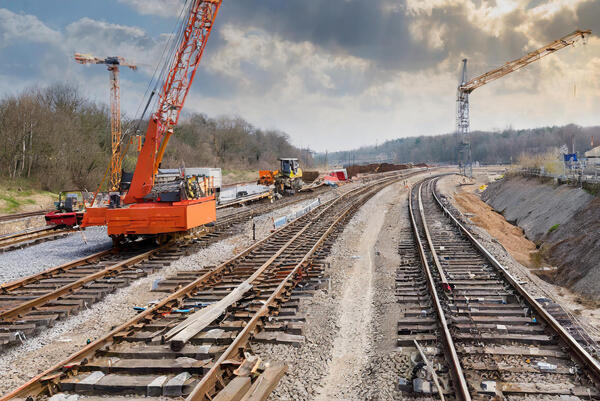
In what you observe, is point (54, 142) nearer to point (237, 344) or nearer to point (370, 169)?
point (237, 344)

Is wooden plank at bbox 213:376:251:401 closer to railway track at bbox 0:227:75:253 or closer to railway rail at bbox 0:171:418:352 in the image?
railway rail at bbox 0:171:418:352

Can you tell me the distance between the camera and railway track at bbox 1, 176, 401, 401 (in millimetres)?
4562

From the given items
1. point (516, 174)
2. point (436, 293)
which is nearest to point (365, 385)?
point (436, 293)

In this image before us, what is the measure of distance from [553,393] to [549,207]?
55.9ft

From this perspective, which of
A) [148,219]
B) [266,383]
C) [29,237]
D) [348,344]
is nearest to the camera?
[266,383]

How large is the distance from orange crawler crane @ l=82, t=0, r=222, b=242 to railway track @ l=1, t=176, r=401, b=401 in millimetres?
3349

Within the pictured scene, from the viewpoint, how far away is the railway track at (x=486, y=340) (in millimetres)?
4504

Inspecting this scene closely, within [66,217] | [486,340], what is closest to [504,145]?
[66,217]

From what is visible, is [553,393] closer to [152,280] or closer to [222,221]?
[152,280]

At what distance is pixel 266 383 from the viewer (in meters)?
4.60

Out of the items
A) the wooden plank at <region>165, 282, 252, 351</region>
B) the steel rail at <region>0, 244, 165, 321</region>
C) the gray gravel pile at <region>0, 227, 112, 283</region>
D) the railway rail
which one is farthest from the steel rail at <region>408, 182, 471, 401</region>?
the gray gravel pile at <region>0, 227, 112, 283</region>

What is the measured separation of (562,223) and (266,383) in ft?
49.3

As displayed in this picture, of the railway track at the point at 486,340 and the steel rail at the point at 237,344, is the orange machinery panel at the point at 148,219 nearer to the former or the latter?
the steel rail at the point at 237,344

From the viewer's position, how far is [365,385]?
4.84m
